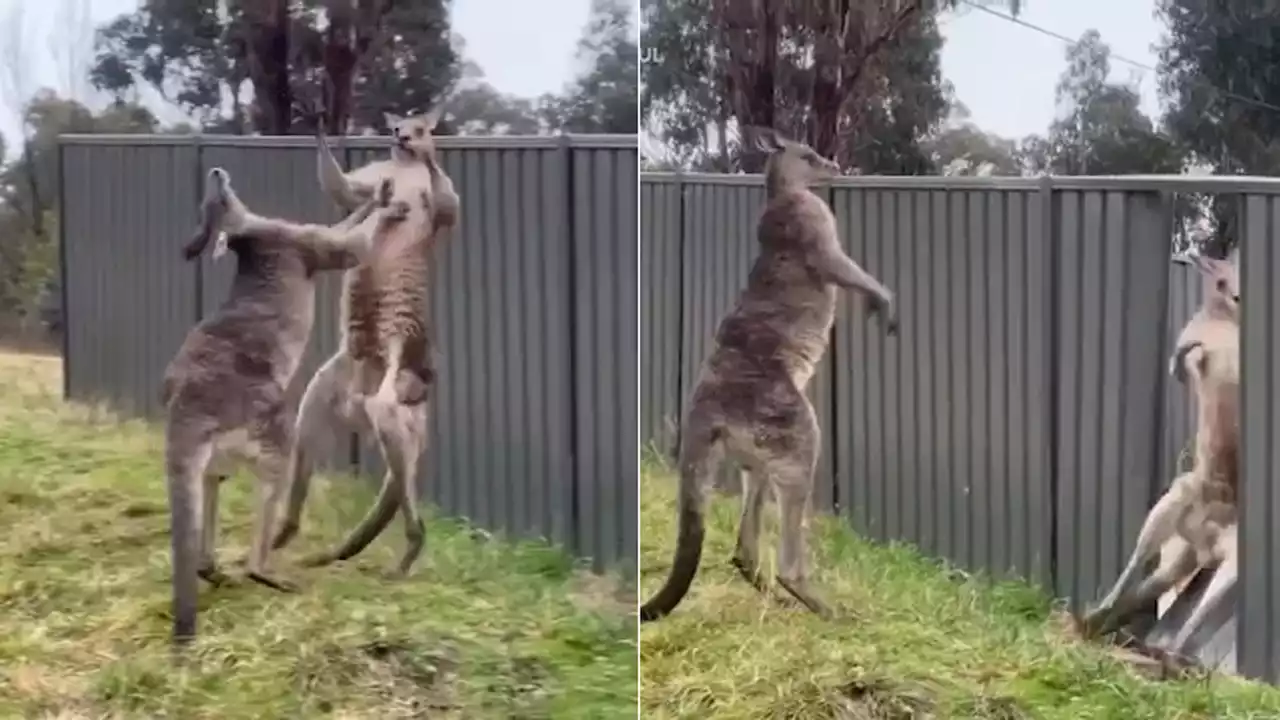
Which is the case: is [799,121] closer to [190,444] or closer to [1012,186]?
[1012,186]

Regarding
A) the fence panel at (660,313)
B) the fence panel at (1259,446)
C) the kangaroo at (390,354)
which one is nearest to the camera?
the fence panel at (1259,446)

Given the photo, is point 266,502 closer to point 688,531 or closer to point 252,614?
point 252,614

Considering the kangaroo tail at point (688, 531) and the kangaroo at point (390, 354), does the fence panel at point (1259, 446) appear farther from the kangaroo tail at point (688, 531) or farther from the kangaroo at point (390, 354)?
the kangaroo at point (390, 354)

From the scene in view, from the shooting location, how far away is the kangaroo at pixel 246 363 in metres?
2.28

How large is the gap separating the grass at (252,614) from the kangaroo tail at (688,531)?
87 mm

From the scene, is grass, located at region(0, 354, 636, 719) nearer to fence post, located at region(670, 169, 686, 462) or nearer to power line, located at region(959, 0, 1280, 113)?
fence post, located at region(670, 169, 686, 462)

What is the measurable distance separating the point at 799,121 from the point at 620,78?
33cm

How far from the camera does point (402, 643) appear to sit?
2316 millimetres

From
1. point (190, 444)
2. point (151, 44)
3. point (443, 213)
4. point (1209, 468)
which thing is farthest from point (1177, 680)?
point (151, 44)

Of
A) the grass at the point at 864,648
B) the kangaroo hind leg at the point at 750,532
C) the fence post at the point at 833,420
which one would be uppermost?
the fence post at the point at 833,420

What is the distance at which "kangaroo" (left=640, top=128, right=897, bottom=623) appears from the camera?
2449mm

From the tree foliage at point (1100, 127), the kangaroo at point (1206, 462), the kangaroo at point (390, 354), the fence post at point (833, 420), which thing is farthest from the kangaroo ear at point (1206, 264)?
the kangaroo at point (390, 354)

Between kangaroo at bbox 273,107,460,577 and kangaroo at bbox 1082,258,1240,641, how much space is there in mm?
1216

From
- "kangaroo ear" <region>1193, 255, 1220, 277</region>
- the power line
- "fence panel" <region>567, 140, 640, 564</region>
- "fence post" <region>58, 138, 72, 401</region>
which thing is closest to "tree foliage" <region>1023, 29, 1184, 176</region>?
the power line
